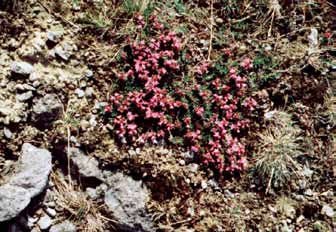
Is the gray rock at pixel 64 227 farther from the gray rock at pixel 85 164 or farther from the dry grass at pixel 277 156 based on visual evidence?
the dry grass at pixel 277 156

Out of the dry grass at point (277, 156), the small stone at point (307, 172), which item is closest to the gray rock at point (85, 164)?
the dry grass at point (277, 156)

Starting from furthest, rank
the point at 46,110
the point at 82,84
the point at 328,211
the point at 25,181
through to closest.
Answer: the point at 328,211 → the point at 82,84 → the point at 46,110 → the point at 25,181

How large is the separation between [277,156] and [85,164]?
83.2 inches

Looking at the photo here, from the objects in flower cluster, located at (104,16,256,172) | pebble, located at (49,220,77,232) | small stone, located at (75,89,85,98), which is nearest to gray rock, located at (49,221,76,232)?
pebble, located at (49,220,77,232)

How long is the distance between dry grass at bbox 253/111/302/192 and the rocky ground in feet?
0.04

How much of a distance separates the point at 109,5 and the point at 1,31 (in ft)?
3.93

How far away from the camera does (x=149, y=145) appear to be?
5.28 m

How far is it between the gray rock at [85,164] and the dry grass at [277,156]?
1754 millimetres

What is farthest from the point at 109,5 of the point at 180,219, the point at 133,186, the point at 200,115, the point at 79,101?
the point at 180,219

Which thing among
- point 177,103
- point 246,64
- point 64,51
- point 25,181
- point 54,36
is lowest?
point 25,181

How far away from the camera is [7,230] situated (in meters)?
4.97

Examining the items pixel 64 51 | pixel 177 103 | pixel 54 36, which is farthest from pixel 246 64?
pixel 54 36

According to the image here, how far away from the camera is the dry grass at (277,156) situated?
17.8 feet

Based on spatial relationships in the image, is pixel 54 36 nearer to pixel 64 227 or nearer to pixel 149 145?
pixel 149 145
